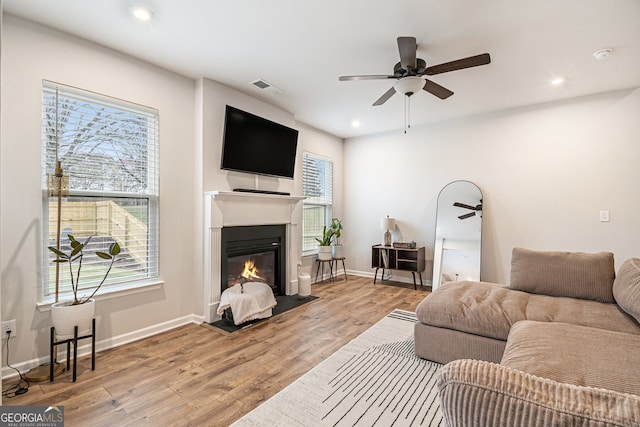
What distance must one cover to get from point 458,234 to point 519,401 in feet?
14.2

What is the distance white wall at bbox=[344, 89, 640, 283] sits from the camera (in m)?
3.62

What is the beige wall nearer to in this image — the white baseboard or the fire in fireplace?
the white baseboard

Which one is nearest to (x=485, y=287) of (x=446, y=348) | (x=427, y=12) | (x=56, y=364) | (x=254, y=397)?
(x=446, y=348)

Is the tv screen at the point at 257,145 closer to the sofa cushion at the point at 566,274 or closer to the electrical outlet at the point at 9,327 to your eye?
the electrical outlet at the point at 9,327

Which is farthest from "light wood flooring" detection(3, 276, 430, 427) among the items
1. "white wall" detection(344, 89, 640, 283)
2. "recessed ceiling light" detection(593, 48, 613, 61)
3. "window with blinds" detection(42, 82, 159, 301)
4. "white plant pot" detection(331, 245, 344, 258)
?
"recessed ceiling light" detection(593, 48, 613, 61)

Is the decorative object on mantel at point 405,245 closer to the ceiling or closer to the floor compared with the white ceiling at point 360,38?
closer to the floor

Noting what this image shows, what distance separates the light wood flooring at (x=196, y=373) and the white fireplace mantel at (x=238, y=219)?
495 millimetres

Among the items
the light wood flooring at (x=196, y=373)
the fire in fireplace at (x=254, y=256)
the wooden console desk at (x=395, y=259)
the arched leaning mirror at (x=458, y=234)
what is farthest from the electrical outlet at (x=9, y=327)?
the arched leaning mirror at (x=458, y=234)

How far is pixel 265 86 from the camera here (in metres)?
3.47

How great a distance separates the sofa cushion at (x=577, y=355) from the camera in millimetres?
1285

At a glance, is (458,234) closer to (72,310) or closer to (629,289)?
(629,289)

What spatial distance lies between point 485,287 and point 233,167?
2.94m

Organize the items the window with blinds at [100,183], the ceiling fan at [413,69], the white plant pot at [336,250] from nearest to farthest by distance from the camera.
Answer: the ceiling fan at [413,69]
the window with blinds at [100,183]
the white plant pot at [336,250]

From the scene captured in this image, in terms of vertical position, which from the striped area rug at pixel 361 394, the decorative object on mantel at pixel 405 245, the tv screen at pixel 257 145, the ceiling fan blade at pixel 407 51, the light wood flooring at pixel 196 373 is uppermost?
the ceiling fan blade at pixel 407 51
